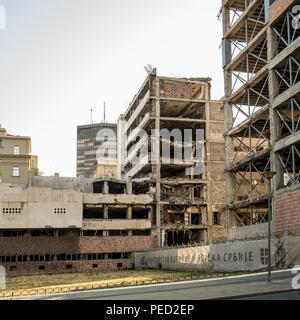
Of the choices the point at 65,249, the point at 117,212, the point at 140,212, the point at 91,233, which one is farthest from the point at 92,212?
the point at 65,249

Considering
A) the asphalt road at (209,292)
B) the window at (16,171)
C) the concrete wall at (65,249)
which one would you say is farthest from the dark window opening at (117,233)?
the asphalt road at (209,292)

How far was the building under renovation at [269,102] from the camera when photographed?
39.0 metres

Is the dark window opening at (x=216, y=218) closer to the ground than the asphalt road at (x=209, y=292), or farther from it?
farther from it

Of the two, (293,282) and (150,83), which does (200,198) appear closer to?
(150,83)

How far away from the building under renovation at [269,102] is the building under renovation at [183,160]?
12.5 meters

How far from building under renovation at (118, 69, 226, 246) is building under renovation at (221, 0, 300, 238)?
41.0ft

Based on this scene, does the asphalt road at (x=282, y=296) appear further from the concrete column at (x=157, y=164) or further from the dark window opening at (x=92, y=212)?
the dark window opening at (x=92, y=212)

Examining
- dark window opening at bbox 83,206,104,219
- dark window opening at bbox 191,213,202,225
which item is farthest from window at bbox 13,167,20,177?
dark window opening at bbox 191,213,202,225

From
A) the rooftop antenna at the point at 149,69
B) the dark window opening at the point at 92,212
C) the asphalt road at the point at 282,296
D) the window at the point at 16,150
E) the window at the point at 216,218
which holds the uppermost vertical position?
the rooftop antenna at the point at 149,69

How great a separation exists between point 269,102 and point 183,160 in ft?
93.1

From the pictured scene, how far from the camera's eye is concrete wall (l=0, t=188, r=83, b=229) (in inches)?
2184

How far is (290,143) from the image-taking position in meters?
38.8

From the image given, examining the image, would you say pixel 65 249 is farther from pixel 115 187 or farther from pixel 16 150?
pixel 16 150

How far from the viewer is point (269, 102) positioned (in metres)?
43.1
